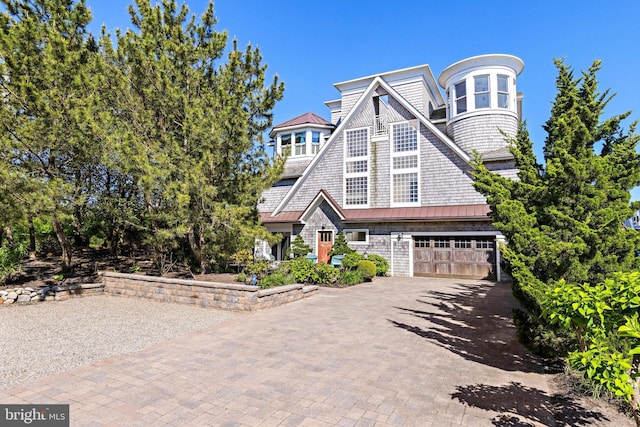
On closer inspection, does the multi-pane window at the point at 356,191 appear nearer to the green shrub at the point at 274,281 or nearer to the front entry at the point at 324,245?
the front entry at the point at 324,245

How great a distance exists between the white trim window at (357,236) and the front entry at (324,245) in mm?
998

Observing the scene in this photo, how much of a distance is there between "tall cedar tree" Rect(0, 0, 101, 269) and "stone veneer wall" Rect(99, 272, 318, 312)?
2.80 meters

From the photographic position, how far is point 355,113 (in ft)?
64.1

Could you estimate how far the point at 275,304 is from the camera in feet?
32.8

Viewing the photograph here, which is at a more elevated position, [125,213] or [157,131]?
[157,131]

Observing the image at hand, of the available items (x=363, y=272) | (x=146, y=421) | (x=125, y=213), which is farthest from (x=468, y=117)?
(x=146, y=421)

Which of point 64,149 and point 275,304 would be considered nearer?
point 275,304

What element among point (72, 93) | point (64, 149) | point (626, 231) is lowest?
point (626, 231)

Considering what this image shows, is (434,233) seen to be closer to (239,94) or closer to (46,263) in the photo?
(239,94)

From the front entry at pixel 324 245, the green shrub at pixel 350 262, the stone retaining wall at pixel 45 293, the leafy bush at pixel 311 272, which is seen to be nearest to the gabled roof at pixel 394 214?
the front entry at pixel 324 245

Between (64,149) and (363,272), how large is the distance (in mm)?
12196

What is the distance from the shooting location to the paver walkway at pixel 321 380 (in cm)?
385

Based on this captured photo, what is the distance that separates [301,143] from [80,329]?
18211 mm

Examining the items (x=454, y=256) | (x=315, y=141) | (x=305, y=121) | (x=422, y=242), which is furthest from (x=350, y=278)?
(x=305, y=121)
